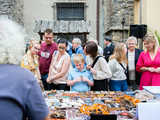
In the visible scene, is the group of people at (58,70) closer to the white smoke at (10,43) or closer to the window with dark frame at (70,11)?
the white smoke at (10,43)

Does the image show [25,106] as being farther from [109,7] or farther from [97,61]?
[109,7]

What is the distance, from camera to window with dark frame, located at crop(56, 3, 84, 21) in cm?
1606

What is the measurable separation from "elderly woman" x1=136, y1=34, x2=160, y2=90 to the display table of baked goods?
3.58 ft

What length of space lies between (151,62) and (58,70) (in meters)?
1.68

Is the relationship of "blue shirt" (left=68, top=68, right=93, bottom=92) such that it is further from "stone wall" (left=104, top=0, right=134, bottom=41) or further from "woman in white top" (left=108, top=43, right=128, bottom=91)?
"stone wall" (left=104, top=0, right=134, bottom=41)

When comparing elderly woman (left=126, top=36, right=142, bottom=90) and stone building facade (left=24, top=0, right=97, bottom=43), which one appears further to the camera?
stone building facade (left=24, top=0, right=97, bottom=43)

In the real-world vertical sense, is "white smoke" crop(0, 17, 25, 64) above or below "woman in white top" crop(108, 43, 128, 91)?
above

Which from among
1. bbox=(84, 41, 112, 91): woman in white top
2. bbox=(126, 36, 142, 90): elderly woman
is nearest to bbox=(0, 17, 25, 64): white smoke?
bbox=(84, 41, 112, 91): woman in white top

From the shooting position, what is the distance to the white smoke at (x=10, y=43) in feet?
4.39

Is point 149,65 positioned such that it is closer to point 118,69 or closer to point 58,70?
point 118,69

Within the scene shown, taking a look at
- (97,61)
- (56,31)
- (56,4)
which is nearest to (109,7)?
(56,4)

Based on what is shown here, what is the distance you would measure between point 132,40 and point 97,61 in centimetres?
128

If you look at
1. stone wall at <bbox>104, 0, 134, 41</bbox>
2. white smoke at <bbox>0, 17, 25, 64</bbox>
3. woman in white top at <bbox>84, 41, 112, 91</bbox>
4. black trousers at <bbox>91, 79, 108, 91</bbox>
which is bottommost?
black trousers at <bbox>91, 79, 108, 91</bbox>

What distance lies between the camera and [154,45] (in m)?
3.99
